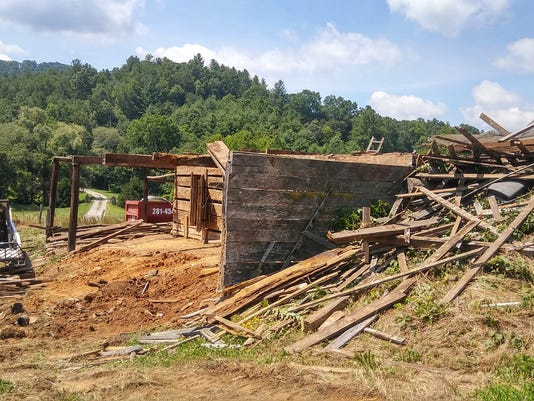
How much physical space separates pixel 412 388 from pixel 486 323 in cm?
167

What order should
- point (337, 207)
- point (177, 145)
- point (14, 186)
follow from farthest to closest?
1. point (177, 145)
2. point (14, 186)
3. point (337, 207)

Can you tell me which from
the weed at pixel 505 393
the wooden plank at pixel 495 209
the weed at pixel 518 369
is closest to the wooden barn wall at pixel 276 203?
the wooden plank at pixel 495 209

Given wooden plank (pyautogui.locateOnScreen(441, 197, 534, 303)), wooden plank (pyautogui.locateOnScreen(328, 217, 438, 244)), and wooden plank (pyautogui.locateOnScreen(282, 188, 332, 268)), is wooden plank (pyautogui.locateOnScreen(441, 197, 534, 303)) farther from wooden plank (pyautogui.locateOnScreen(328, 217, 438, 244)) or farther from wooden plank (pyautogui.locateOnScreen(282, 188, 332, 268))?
wooden plank (pyautogui.locateOnScreen(282, 188, 332, 268))

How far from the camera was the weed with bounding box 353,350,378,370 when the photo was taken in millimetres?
5930

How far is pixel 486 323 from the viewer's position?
6531mm

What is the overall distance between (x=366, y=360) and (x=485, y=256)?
111 inches

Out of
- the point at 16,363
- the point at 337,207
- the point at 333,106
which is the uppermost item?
the point at 333,106

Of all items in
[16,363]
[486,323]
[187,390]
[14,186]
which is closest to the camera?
[187,390]

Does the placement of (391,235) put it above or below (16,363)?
above

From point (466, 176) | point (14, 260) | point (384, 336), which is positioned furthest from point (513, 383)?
point (14, 260)

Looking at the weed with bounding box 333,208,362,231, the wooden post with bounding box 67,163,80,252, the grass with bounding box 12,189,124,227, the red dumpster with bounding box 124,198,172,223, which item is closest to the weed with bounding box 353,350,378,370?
the weed with bounding box 333,208,362,231

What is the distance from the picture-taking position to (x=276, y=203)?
372 inches

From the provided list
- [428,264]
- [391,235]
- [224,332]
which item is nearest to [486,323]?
[428,264]

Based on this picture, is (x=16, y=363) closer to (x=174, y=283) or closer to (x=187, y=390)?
(x=187, y=390)
